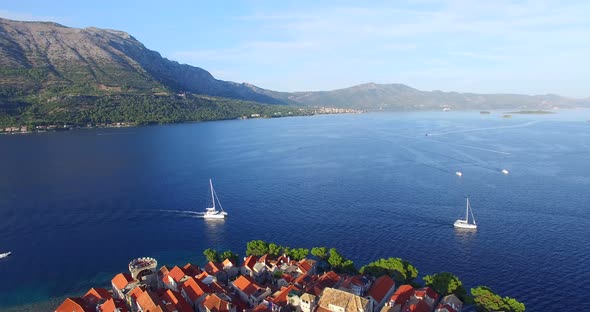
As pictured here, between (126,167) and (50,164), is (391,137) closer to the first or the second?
(126,167)

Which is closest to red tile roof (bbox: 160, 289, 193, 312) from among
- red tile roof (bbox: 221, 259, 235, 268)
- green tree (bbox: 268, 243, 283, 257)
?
red tile roof (bbox: 221, 259, 235, 268)

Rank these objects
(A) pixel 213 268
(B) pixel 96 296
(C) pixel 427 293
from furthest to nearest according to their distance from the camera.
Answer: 1. (A) pixel 213 268
2. (B) pixel 96 296
3. (C) pixel 427 293

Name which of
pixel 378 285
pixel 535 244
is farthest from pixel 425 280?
pixel 535 244

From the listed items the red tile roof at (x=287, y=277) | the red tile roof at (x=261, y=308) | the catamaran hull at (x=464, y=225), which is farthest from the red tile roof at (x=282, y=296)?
the catamaran hull at (x=464, y=225)

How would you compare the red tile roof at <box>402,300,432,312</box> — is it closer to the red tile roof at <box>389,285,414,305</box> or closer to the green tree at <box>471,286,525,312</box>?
the red tile roof at <box>389,285,414,305</box>

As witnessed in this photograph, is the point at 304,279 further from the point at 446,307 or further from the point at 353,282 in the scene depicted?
the point at 446,307

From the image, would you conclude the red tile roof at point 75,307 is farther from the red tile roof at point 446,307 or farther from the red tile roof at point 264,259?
the red tile roof at point 446,307

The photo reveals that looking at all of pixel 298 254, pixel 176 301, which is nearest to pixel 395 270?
pixel 298 254
